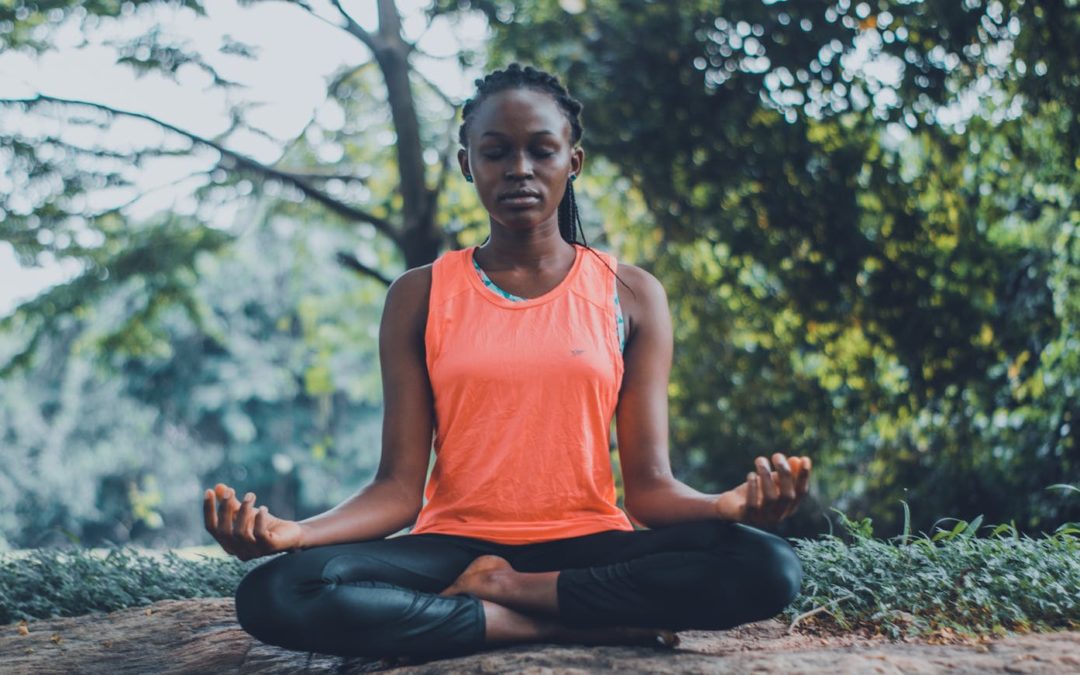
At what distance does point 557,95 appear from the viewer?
316 centimetres

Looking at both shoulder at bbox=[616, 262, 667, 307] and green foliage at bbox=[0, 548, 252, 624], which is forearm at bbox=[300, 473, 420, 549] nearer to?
shoulder at bbox=[616, 262, 667, 307]

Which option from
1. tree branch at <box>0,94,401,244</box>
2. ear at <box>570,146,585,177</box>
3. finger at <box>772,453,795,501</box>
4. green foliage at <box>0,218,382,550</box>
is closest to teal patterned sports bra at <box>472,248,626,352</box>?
ear at <box>570,146,585,177</box>

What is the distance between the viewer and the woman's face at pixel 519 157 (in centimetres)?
298

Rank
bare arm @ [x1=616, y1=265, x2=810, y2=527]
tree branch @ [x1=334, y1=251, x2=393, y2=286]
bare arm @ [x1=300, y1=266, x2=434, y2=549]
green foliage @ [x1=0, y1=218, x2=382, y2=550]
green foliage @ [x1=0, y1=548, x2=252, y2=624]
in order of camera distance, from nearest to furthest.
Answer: bare arm @ [x1=616, y1=265, x2=810, y2=527] → bare arm @ [x1=300, y1=266, x2=434, y2=549] → green foliage @ [x1=0, y1=548, x2=252, y2=624] → tree branch @ [x1=334, y1=251, x2=393, y2=286] → green foliage @ [x1=0, y1=218, x2=382, y2=550]

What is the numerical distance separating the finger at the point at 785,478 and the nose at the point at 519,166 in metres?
1.11

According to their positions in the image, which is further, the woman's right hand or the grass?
the grass

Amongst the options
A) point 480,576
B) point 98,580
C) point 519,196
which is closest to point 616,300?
point 519,196

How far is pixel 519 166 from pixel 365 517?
1024mm

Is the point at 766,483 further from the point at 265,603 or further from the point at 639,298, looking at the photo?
the point at 265,603

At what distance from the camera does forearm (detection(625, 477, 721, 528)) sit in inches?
106

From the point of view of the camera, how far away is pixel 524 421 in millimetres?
2895

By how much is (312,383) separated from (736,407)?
15.4 ft

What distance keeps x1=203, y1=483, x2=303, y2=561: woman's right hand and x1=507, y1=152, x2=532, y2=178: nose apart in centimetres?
111

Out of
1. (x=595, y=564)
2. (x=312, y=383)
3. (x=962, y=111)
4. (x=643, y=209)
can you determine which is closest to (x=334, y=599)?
(x=595, y=564)
